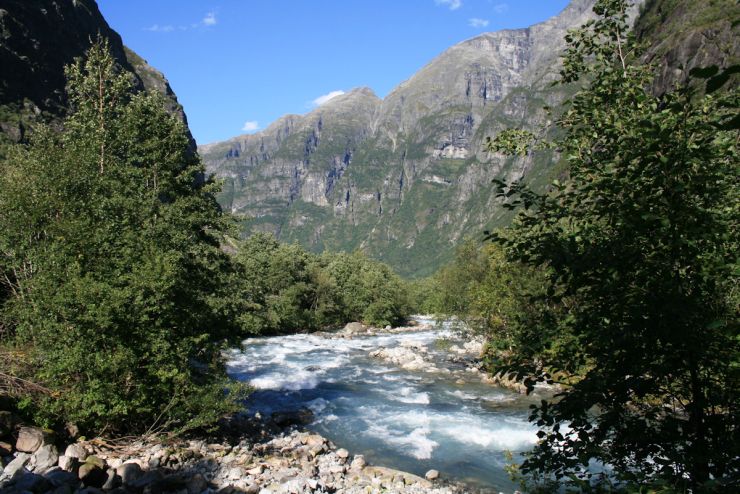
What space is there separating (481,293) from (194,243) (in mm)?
18688

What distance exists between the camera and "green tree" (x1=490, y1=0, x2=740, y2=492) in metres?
4.63

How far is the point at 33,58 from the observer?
378 ft

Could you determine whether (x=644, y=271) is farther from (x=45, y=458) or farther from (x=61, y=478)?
(x=45, y=458)

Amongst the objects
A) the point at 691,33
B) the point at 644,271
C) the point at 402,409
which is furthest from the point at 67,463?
the point at 691,33

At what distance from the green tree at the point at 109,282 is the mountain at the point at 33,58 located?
7657 cm

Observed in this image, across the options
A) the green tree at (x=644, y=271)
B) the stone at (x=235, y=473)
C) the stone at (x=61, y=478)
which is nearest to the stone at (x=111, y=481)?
the stone at (x=61, y=478)

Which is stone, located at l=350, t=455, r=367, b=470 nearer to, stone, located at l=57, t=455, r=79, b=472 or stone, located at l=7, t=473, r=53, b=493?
stone, located at l=57, t=455, r=79, b=472

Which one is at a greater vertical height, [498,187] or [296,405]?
[498,187]

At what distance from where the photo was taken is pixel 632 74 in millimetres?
6195

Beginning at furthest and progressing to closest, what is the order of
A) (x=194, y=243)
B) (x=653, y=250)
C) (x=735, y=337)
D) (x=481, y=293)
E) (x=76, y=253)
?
(x=481, y=293) < (x=194, y=243) < (x=76, y=253) < (x=653, y=250) < (x=735, y=337)

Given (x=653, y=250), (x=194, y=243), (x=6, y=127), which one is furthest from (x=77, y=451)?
(x=6, y=127)

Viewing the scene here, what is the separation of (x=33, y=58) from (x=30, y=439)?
134245 millimetres

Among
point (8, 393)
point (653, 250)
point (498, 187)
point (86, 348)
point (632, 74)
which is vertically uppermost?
point (632, 74)

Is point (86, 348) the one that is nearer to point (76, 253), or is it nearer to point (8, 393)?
point (8, 393)
